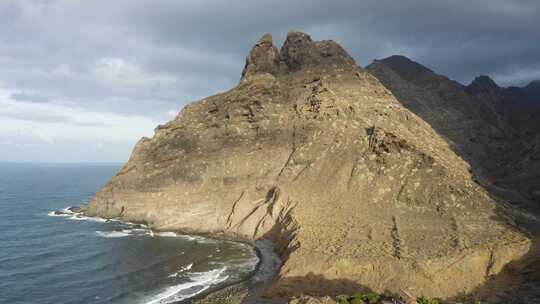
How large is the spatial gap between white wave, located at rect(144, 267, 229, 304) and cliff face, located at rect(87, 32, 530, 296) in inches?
341

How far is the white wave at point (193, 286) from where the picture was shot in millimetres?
40219

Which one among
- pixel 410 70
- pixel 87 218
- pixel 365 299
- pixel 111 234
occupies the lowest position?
pixel 111 234

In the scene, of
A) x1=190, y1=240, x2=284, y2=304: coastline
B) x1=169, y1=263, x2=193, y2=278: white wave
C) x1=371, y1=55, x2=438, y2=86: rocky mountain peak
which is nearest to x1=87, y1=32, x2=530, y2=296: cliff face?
x1=190, y1=240, x2=284, y2=304: coastline

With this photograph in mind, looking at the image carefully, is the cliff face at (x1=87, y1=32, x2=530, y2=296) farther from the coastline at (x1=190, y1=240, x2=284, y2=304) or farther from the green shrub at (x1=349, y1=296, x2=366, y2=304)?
the green shrub at (x1=349, y1=296, x2=366, y2=304)

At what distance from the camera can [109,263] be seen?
5278 centimetres

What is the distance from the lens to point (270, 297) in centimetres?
3841

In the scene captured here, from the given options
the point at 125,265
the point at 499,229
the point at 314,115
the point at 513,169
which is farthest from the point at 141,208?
the point at 513,169

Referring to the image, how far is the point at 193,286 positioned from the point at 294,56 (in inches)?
2453

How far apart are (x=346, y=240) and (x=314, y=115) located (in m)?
30.1

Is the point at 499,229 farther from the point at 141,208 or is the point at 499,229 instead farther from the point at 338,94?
the point at 141,208

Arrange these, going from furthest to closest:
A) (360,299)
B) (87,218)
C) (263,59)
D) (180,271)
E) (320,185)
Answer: (263,59)
(87,218)
(320,185)
(180,271)
(360,299)

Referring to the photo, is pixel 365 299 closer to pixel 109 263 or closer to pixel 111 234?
pixel 109 263

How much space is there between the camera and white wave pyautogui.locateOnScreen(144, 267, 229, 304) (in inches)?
1583

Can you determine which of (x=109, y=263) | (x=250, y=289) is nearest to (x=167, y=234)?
(x=109, y=263)
